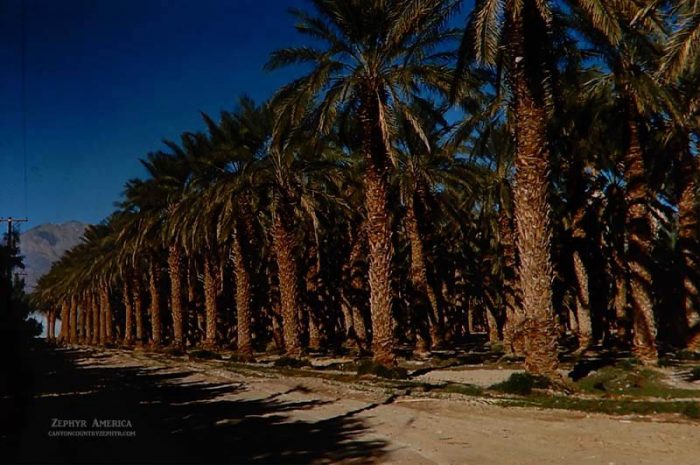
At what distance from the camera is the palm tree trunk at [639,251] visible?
59.4 feet

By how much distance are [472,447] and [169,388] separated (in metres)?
11.1

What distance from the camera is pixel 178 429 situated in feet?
34.4

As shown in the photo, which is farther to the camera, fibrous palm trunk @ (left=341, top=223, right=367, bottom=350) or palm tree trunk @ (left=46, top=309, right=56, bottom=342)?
palm tree trunk @ (left=46, top=309, right=56, bottom=342)

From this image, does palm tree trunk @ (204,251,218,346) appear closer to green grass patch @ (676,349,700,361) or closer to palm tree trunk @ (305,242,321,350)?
palm tree trunk @ (305,242,321,350)

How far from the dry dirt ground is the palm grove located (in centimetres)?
388

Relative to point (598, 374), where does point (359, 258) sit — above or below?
above

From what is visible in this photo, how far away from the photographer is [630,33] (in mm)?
17078

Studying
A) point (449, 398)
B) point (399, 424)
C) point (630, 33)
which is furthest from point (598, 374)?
point (630, 33)

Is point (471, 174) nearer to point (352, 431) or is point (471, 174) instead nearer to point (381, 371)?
point (381, 371)

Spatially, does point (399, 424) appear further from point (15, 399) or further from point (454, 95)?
point (454, 95)

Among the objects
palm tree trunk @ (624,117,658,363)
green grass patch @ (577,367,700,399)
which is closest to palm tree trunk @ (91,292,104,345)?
palm tree trunk @ (624,117,658,363)

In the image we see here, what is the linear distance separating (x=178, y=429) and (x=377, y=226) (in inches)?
390

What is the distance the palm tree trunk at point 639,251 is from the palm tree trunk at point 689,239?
118 inches

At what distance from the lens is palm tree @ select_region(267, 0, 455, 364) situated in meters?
A: 17.9
